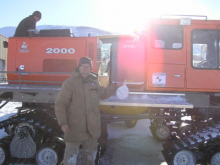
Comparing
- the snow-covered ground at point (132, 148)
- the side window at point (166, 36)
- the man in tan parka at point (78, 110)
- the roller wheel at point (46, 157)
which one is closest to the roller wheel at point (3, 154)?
the roller wheel at point (46, 157)

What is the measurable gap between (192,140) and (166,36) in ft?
6.73

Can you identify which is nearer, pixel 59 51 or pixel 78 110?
pixel 78 110

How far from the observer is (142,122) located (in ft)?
26.1

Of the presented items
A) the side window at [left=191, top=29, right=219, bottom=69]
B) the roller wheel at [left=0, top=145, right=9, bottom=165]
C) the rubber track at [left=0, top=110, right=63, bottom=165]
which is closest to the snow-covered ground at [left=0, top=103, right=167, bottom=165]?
the rubber track at [left=0, top=110, right=63, bottom=165]

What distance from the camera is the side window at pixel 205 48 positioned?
4008 millimetres

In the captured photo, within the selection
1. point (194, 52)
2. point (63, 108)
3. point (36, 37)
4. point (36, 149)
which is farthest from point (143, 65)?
point (36, 149)

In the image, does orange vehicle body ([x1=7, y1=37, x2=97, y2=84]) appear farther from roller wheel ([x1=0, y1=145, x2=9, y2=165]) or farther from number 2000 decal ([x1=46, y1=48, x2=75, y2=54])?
roller wheel ([x1=0, y1=145, x2=9, y2=165])

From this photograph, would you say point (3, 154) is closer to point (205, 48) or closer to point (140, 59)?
point (140, 59)

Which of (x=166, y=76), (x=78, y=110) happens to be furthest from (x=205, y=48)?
(x=78, y=110)

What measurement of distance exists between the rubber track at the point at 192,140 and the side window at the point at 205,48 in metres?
1.23

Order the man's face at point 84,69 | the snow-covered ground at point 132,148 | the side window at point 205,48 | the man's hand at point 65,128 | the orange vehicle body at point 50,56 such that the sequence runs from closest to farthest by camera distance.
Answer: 1. the man's hand at point 65,128
2. the man's face at point 84,69
3. the side window at point 205,48
4. the orange vehicle body at point 50,56
5. the snow-covered ground at point 132,148

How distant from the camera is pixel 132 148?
5.32 m

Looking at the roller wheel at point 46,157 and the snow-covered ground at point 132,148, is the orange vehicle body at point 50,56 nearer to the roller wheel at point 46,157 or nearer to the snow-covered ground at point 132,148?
the roller wheel at point 46,157

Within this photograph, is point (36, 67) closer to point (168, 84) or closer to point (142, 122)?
point (168, 84)
